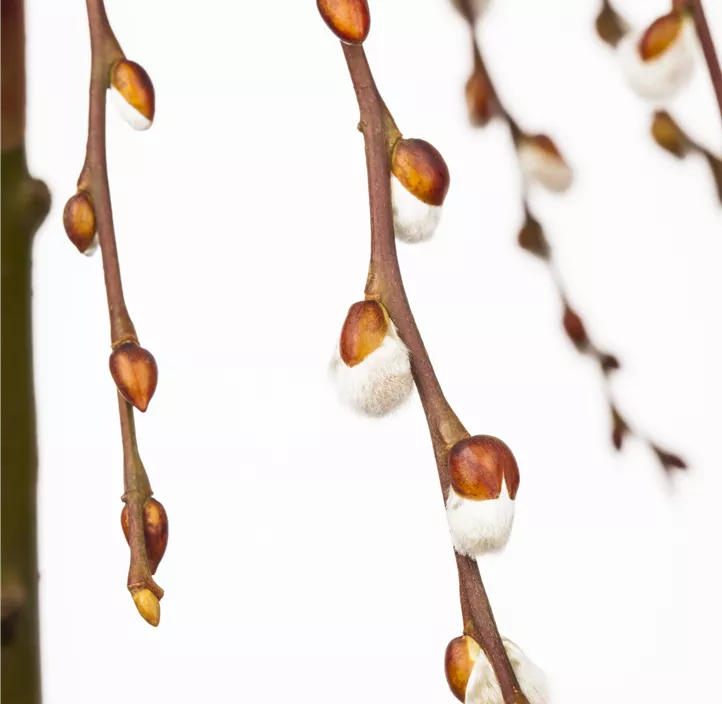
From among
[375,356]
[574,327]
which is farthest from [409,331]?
[574,327]

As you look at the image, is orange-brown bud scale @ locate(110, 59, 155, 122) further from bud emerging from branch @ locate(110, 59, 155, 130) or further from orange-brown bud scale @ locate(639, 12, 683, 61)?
orange-brown bud scale @ locate(639, 12, 683, 61)

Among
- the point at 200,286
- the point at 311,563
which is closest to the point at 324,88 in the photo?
the point at 200,286

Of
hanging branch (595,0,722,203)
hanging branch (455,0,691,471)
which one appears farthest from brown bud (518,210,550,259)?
hanging branch (595,0,722,203)

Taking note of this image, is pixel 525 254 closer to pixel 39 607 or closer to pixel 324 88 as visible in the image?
pixel 324 88

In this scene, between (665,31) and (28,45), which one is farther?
(28,45)

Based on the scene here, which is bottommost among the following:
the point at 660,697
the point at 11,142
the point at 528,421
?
the point at 660,697

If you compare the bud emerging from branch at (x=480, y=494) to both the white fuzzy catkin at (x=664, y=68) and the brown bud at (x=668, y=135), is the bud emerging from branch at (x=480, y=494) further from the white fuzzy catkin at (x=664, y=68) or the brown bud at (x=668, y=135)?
the brown bud at (x=668, y=135)
